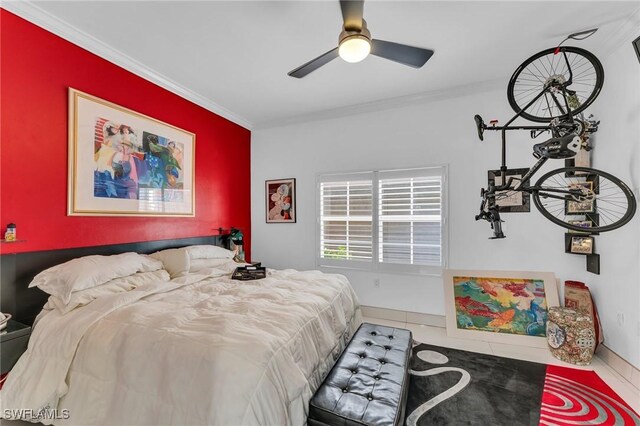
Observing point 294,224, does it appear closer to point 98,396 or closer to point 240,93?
point 240,93

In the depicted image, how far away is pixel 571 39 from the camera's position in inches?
92.2

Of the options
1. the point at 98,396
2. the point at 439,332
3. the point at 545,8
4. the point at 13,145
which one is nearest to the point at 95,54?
the point at 13,145

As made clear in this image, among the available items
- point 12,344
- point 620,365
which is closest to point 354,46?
point 12,344

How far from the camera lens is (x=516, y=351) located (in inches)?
106

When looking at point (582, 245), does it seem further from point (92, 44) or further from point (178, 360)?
point (92, 44)

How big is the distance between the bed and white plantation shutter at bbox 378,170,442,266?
172cm

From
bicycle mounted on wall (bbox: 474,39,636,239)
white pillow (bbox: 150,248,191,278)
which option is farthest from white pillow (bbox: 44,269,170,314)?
bicycle mounted on wall (bbox: 474,39,636,239)

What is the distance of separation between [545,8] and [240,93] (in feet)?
10.00

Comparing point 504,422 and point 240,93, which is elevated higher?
point 240,93

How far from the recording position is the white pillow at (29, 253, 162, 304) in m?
1.91

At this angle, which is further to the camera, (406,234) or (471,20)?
(406,234)

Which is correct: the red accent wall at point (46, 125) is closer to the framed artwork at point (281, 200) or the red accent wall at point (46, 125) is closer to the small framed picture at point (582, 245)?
the framed artwork at point (281, 200)

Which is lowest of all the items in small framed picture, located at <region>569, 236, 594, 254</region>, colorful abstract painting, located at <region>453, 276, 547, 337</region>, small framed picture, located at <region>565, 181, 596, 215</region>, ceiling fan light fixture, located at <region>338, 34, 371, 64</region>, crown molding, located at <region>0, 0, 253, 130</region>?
colorful abstract painting, located at <region>453, 276, 547, 337</region>

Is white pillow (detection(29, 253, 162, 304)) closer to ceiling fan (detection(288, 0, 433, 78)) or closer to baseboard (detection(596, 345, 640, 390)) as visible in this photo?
ceiling fan (detection(288, 0, 433, 78))
